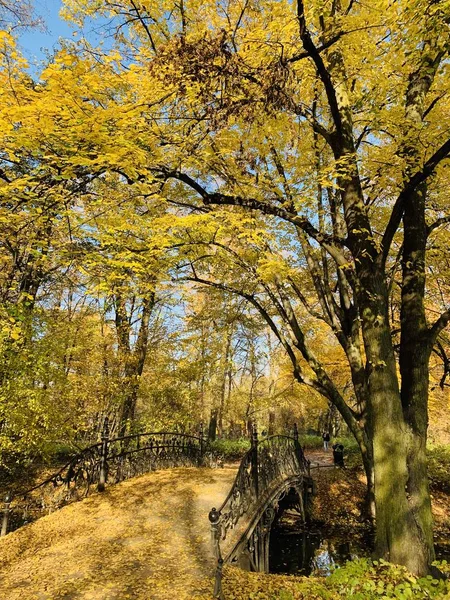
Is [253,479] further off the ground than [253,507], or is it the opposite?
[253,479]

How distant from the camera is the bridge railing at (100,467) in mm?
8266

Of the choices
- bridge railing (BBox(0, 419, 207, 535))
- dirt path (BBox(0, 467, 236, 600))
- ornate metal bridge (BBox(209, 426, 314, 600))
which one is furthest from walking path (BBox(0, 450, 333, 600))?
bridge railing (BBox(0, 419, 207, 535))

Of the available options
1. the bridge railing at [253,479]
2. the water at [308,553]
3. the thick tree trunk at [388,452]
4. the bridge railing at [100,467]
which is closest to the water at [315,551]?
the water at [308,553]

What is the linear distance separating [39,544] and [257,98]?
761 centimetres

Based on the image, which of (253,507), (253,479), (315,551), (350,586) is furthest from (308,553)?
(350,586)

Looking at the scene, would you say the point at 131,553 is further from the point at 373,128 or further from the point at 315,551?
the point at 373,128

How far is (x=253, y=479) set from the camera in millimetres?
7691

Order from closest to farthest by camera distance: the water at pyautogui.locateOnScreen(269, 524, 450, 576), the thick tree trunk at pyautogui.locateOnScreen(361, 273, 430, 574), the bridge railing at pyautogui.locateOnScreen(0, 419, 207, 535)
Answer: the thick tree trunk at pyautogui.locateOnScreen(361, 273, 430, 574) → the bridge railing at pyautogui.locateOnScreen(0, 419, 207, 535) → the water at pyautogui.locateOnScreen(269, 524, 450, 576)

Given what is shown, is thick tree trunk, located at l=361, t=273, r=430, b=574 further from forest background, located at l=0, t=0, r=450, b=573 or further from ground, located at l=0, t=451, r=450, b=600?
ground, located at l=0, t=451, r=450, b=600

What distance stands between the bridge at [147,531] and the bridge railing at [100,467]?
0.14ft

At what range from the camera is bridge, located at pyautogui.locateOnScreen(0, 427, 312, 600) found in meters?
4.89

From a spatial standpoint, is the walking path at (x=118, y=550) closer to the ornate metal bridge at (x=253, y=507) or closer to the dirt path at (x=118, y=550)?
the dirt path at (x=118, y=550)

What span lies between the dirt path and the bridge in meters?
0.02

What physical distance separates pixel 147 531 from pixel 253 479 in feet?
7.52
